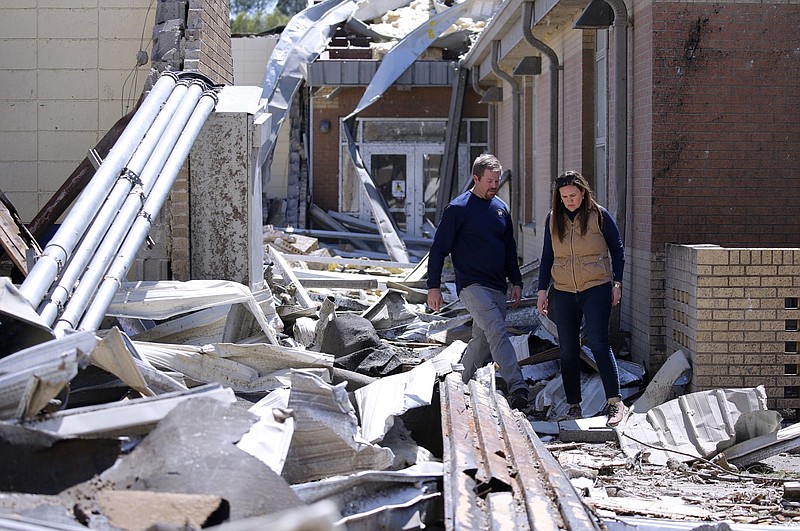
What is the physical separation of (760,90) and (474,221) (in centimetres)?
252

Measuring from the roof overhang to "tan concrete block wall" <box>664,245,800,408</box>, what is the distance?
3978mm

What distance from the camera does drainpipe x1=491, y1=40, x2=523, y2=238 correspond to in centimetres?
1470

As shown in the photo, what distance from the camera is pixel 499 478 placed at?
12.9ft

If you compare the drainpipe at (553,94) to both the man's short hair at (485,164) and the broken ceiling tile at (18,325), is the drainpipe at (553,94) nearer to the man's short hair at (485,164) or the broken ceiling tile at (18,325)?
the man's short hair at (485,164)

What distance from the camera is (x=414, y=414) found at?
17.1 ft

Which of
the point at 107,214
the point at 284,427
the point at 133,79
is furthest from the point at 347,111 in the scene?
the point at 284,427

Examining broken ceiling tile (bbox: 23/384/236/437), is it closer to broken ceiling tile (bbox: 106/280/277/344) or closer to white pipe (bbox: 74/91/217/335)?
white pipe (bbox: 74/91/217/335)

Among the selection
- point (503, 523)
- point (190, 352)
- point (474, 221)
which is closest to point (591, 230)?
point (474, 221)

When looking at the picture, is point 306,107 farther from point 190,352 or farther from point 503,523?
point 503,523

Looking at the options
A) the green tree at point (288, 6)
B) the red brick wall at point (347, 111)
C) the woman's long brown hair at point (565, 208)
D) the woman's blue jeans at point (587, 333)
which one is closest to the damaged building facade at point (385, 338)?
the woman's blue jeans at point (587, 333)

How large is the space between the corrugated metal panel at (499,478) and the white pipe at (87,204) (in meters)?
2.06

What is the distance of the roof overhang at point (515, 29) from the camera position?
10667mm

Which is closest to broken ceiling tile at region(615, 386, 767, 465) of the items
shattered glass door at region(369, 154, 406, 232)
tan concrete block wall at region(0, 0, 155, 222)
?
tan concrete block wall at region(0, 0, 155, 222)

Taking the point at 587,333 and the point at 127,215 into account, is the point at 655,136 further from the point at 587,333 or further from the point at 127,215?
the point at 127,215
